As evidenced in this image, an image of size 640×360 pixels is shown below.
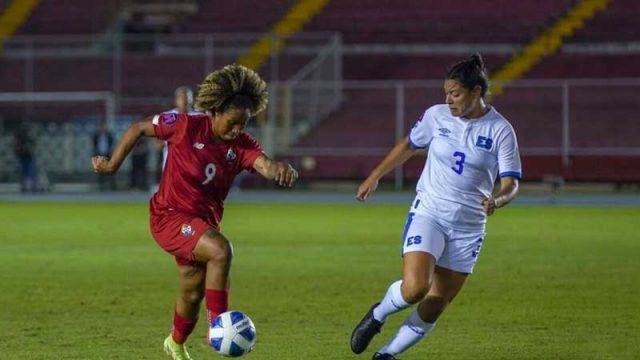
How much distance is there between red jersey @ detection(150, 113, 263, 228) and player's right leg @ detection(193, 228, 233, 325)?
0.98 ft

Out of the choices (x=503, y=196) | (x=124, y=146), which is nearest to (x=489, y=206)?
(x=503, y=196)

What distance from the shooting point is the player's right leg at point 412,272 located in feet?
29.1

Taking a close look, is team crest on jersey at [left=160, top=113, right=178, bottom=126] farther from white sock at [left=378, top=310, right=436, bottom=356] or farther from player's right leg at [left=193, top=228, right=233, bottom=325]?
white sock at [left=378, top=310, right=436, bottom=356]

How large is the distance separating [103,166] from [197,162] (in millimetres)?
599

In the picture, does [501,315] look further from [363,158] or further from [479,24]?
[479,24]

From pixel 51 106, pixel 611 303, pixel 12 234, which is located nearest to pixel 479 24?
pixel 51 106

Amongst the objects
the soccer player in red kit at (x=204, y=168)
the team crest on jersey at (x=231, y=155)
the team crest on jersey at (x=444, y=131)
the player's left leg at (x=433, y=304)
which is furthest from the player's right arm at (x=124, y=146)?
the player's left leg at (x=433, y=304)

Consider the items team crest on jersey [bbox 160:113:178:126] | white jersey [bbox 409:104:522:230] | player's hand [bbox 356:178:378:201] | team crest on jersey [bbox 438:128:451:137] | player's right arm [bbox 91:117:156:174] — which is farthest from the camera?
player's hand [bbox 356:178:378:201]

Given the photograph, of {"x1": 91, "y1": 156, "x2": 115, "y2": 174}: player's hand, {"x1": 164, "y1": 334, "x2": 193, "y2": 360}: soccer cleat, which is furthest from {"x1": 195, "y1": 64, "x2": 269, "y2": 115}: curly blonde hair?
{"x1": 164, "y1": 334, "x2": 193, "y2": 360}: soccer cleat

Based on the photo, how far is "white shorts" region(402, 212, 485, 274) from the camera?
9031mm

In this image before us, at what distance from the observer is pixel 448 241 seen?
30.0 ft

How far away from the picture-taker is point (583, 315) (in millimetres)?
12164

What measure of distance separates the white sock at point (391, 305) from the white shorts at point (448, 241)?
0.85 ft

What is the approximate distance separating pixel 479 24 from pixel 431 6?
2.07 meters
